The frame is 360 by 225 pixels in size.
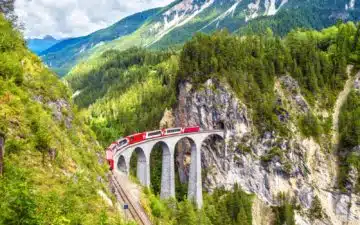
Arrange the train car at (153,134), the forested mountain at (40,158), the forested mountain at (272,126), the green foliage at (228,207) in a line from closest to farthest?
the forested mountain at (40,158)
the train car at (153,134)
the green foliage at (228,207)
the forested mountain at (272,126)

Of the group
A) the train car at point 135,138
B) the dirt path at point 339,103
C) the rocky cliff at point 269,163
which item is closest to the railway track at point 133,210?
the train car at point 135,138

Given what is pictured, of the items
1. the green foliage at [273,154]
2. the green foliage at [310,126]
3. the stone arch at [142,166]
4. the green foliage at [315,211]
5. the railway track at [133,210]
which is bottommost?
the green foliage at [315,211]

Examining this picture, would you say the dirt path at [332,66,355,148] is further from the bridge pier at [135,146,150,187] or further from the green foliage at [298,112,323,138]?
the bridge pier at [135,146,150,187]

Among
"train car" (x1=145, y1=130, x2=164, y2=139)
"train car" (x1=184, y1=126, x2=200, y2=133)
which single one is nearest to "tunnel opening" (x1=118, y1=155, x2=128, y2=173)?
"train car" (x1=145, y1=130, x2=164, y2=139)

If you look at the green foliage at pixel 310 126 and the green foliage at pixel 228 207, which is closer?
the green foliage at pixel 228 207

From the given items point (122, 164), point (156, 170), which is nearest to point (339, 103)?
point (156, 170)

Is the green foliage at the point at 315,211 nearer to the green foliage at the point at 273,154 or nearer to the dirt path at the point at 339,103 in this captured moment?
the green foliage at the point at 273,154

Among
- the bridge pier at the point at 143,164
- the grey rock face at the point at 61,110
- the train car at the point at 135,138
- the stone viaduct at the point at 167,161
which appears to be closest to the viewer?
the grey rock face at the point at 61,110

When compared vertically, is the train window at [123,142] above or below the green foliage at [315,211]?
above
